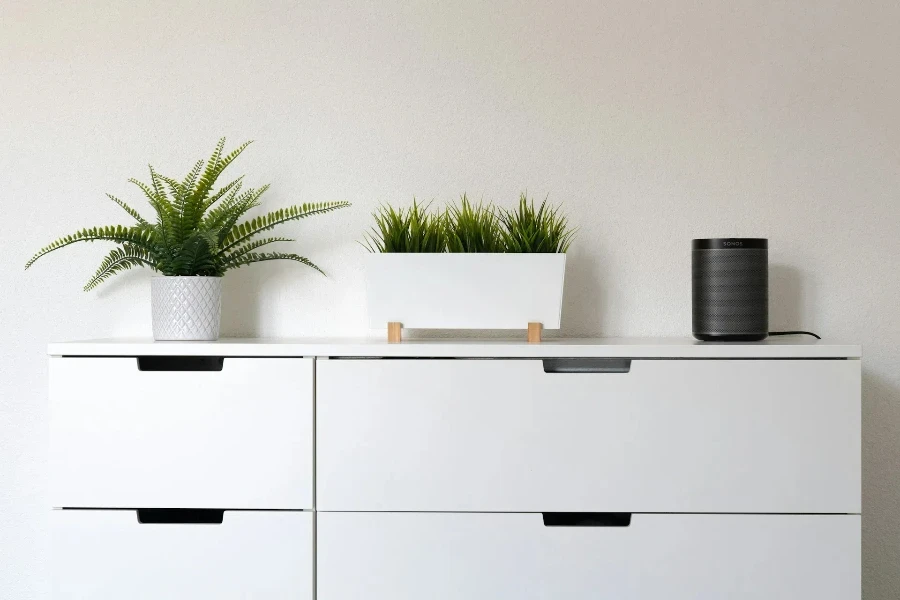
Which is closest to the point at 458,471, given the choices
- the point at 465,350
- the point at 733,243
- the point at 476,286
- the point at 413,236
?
the point at 465,350

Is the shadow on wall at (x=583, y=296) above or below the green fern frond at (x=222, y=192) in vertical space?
below

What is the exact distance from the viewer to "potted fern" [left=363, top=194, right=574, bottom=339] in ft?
4.51

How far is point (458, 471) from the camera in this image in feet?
4.22

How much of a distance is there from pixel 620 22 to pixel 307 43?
2.15ft

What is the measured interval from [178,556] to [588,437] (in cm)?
71

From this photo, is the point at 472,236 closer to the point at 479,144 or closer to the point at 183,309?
the point at 479,144

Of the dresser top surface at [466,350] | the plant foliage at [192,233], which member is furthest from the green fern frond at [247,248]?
the dresser top surface at [466,350]

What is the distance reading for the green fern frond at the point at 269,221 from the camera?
58.1 inches

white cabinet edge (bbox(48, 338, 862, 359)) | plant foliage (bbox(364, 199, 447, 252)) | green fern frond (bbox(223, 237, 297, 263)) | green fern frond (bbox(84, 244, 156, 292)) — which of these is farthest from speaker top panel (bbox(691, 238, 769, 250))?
green fern frond (bbox(84, 244, 156, 292))

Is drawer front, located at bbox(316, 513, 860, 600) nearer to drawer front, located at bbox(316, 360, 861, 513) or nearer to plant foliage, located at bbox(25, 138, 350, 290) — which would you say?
drawer front, located at bbox(316, 360, 861, 513)

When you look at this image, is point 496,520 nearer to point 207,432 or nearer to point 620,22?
point 207,432

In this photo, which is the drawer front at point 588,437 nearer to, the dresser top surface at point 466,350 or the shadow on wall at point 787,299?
the dresser top surface at point 466,350

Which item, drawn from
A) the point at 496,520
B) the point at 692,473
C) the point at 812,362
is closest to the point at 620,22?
the point at 812,362

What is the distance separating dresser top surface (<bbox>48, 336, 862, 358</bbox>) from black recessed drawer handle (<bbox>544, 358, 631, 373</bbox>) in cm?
3
